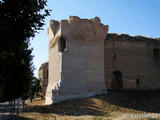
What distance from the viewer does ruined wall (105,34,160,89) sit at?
22.3 meters

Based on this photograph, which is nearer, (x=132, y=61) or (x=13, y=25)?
(x=13, y=25)

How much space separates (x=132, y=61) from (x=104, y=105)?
8431 millimetres

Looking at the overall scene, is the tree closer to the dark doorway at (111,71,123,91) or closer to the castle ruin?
the castle ruin

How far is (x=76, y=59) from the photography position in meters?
18.8

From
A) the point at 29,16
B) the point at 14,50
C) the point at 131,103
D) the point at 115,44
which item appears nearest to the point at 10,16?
the point at 29,16

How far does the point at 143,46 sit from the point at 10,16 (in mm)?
19313

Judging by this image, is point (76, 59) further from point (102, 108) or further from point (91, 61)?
point (102, 108)

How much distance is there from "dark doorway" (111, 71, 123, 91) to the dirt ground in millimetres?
2601

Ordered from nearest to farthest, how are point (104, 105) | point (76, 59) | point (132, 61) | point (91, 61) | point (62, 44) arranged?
point (104, 105), point (76, 59), point (91, 61), point (62, 44), point (132, 61)

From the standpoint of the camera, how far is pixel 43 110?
15.9 meters

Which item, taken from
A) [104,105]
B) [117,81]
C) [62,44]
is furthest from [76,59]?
[117,81]

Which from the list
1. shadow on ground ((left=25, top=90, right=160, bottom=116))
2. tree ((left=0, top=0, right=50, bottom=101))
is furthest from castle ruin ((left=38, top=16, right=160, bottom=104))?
tree ((left=0, top=0, right=50, bottom=101))

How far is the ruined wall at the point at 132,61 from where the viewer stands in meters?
22.3

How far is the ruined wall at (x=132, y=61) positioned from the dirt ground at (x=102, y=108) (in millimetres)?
2937
